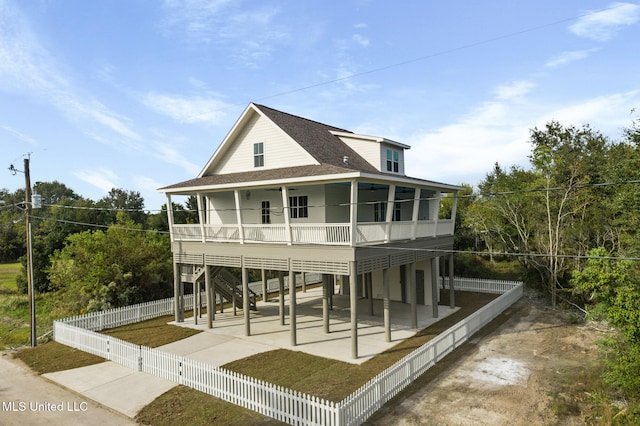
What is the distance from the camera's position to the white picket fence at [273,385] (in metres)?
10.1

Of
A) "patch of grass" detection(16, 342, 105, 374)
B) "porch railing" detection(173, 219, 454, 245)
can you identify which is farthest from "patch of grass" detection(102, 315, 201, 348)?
"porch railing" detection(173, 219, 454, 245)

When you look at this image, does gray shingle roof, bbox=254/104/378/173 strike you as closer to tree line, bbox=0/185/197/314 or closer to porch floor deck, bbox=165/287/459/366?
porch floor deck, bbox=165/287/459/366

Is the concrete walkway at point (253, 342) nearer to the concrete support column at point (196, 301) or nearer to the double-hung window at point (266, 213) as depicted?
the concrete support column at point (196, 301)

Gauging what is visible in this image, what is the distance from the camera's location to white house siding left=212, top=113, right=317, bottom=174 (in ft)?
67.0

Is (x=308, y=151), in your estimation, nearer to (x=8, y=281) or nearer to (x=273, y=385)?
(x=273, y=385)

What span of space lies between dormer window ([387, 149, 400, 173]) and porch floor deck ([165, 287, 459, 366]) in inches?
333

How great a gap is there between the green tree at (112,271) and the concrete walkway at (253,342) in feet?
19.1

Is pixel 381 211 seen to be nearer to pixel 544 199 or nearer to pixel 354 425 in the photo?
pixel 544 199

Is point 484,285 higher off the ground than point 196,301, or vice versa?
point 196,301

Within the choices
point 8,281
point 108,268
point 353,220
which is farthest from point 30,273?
point 8,281

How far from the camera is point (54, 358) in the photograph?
1670 centimetres

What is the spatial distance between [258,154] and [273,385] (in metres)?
14.0

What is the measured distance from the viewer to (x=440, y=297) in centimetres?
2689

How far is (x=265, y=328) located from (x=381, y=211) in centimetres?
993
